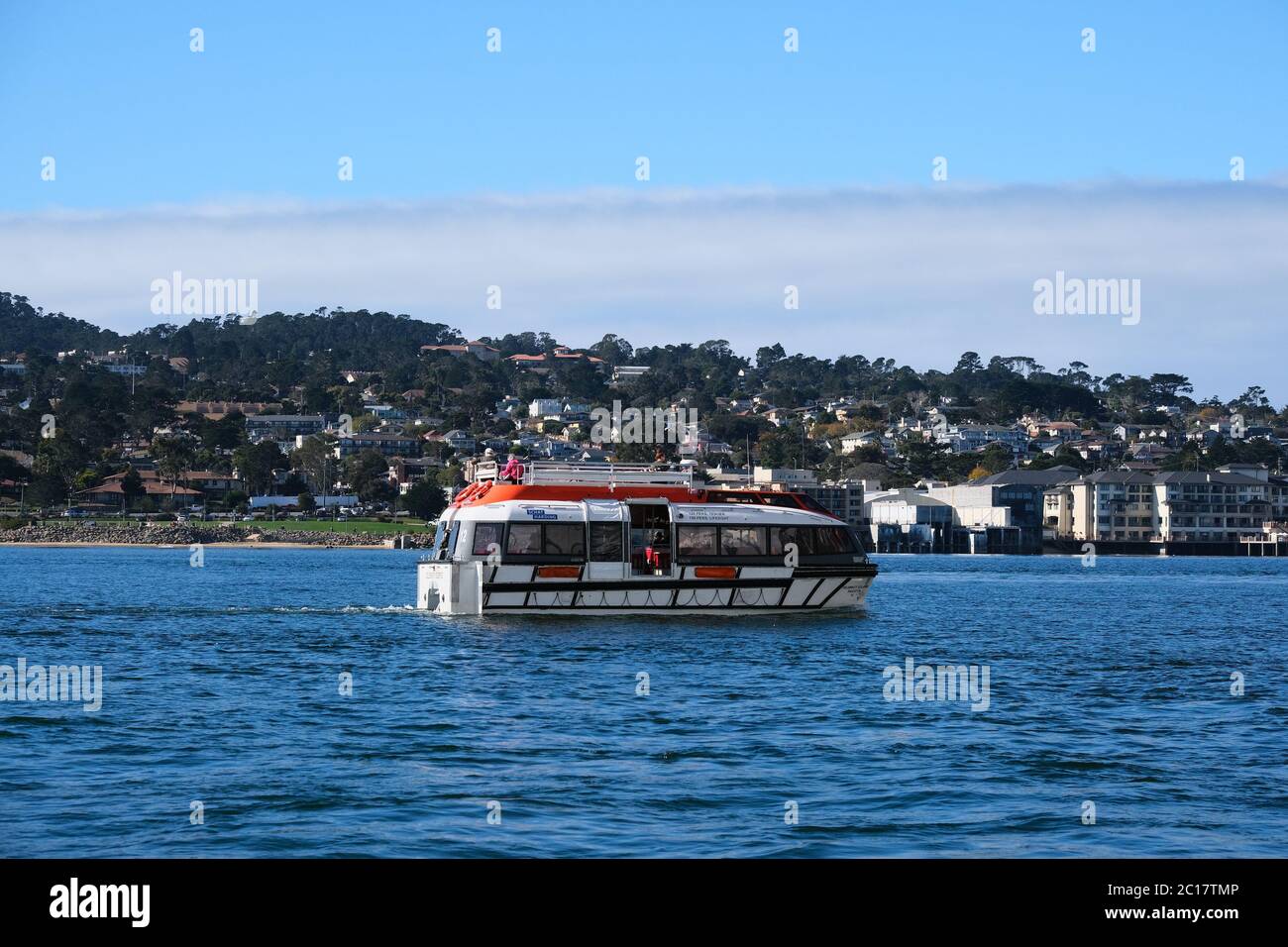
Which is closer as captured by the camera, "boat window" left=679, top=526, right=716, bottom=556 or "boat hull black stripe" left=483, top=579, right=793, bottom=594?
"boat hull black stripe" left=483, top=579, right=793, bottom=594

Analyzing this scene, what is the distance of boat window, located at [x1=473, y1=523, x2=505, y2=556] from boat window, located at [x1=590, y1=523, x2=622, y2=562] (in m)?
2.77

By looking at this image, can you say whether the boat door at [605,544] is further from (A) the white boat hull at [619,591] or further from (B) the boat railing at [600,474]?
(B) the boat railing at [600,474]

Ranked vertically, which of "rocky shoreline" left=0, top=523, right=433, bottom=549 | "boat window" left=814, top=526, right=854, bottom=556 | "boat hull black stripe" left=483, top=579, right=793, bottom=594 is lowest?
"rocky shoreline" left=0, top=523, right=433, bottom=549

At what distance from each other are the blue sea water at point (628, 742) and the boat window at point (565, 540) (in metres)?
2.15

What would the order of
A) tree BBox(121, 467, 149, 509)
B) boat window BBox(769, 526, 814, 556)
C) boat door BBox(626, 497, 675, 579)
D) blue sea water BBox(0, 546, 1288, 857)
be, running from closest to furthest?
blue sea water BBox(0, 546, 1288, 857)
boat door BBox(626, 497, 675, 579)
boat window BBox(769, 526, 814, 556)
tree BBox(121, 467, 149, 509)

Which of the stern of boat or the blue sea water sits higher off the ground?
the stern of boat

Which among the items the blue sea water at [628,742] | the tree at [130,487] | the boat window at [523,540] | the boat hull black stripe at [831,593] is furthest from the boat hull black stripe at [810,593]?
the tree at [130,487]

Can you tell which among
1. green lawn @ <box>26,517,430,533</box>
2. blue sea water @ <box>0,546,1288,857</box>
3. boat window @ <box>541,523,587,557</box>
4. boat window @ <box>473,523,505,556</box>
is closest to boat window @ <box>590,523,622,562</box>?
boat window @ <box>541,523,587,557</box>

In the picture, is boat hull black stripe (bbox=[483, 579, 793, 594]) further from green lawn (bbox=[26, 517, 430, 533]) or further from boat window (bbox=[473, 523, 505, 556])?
green lawn (bbox=[26, 517, 430, 533])

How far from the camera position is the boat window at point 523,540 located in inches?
1809

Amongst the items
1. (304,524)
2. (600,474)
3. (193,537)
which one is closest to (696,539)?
(600,474)

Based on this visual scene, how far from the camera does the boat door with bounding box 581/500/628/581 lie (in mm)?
46250
